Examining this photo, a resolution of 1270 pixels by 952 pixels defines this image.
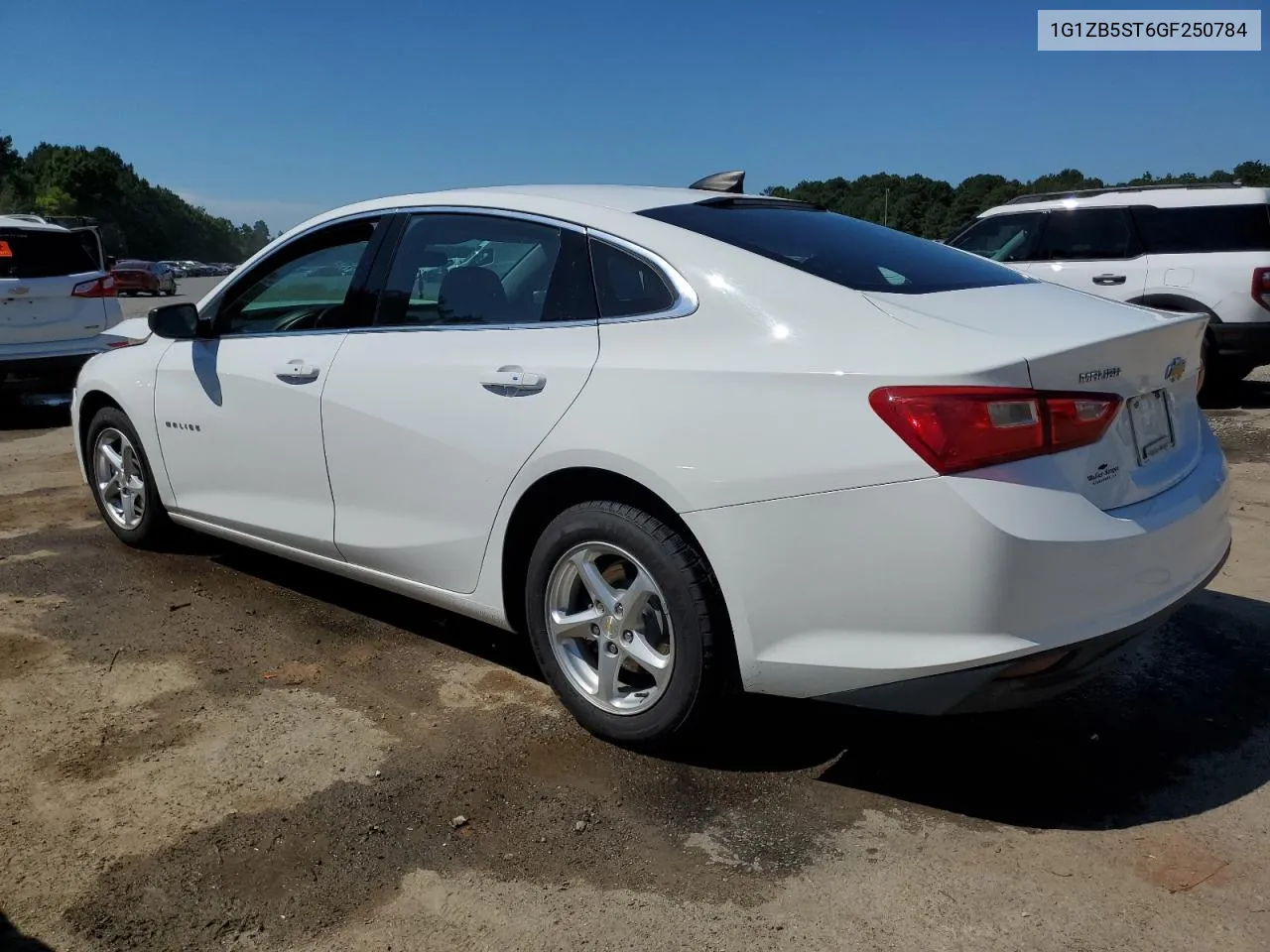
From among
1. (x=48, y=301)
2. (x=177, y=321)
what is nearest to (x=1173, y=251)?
(x=177, y=321)

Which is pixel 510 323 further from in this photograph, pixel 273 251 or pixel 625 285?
pixel 273 251

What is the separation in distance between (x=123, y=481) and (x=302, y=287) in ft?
5.38

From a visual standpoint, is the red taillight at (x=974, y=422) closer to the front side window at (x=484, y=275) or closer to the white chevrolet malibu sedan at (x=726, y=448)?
the white chevrolet malibu sedan at (x=726, y=448)

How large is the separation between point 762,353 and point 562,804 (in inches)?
52.4

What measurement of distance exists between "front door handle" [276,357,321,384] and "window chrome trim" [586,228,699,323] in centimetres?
129

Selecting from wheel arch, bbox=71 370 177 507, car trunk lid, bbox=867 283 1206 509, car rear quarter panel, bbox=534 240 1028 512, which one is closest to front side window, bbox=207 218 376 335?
wheel arch, bbox=71 370 177 507

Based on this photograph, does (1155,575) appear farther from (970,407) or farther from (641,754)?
(641,754)

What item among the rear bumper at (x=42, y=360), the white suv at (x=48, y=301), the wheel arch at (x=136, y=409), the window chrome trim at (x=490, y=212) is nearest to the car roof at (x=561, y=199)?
the window chrome trim at (x=490, y=212)

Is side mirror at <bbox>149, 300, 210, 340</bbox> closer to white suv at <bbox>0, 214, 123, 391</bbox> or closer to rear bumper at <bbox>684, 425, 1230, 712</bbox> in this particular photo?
rear bumper at <bbox>684, 425, 1230, 712</bbox>

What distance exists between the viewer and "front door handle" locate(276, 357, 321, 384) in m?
3.92

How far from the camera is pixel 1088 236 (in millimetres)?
10016

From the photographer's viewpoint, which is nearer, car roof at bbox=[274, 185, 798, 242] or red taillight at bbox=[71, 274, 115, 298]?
car roof at bbox=[274, 185, 798, 242]

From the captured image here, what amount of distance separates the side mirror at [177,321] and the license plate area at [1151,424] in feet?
11.6

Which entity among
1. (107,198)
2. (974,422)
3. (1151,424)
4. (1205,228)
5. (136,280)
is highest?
(107,198)
